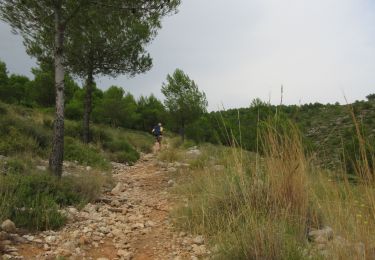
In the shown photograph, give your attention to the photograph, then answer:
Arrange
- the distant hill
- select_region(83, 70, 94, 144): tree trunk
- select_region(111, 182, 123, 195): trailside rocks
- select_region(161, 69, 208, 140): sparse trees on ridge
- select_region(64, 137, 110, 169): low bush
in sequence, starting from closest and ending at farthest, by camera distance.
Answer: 1. the distant hill
2. select_region(111, 182, 123, 195): trailside rocks
3. select_region(64, 137, 110, 169): low bush
4. select_region(83, 70, 94, 144): tree trunk
5. select_region(161, 69, 208, 140): sparse trees on ridge

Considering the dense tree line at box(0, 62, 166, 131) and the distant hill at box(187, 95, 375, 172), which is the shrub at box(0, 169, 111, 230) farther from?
the dense tree line at box(0, 62, 166, 131)

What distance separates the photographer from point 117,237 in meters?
4.61

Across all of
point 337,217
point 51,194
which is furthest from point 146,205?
point 337,217

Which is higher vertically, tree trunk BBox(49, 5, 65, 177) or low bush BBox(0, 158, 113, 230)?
tree trunk BBox(49, 5, 65, 177)

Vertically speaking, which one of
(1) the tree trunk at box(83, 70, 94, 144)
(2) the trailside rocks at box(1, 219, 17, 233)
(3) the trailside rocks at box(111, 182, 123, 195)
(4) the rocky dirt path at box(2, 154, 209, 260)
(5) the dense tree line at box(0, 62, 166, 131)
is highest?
(5) the dense tree line at box(0, 62, 166, 131)

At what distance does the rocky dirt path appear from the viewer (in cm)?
395

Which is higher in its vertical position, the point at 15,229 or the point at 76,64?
the point at 76,64

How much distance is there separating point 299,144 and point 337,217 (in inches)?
35.8

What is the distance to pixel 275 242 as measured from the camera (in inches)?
118

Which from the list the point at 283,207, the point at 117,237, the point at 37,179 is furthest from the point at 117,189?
the point at 283,207

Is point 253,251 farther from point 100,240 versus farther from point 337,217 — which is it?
point 100,240

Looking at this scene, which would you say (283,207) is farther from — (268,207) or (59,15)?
(59,15)

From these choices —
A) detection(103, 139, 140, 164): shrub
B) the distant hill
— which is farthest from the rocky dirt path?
detection(103, 139, 140, 164): shrub

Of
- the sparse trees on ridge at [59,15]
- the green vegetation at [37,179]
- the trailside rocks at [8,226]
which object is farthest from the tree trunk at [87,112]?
the trailside rocks at [8,226]
